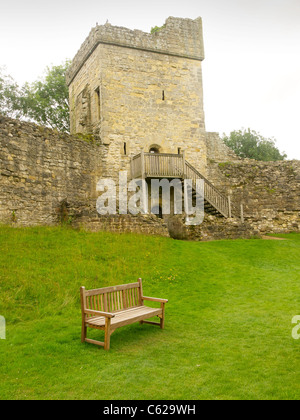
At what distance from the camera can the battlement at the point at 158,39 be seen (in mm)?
20141

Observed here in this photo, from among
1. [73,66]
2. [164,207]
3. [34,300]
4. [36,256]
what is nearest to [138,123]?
[164,207]

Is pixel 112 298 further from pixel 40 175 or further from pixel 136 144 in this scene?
pixel 136 144

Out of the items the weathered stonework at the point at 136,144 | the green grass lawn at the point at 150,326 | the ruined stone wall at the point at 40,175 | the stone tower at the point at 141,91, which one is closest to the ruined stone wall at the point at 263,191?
the weathered stonework at the point at 136,144

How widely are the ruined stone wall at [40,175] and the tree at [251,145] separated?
28.6 m

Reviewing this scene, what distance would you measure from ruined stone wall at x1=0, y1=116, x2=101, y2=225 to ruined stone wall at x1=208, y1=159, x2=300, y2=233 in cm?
898

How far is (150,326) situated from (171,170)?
485 inches

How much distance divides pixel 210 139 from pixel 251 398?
20996 mm

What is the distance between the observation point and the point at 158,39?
21.5 m

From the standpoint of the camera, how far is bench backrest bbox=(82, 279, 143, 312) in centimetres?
619

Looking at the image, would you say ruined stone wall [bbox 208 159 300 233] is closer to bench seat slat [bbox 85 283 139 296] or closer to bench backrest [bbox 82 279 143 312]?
bench backrest [bbox 82 279 143 312]

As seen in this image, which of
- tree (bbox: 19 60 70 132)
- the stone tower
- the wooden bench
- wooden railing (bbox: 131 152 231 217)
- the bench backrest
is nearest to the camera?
the wooden bench

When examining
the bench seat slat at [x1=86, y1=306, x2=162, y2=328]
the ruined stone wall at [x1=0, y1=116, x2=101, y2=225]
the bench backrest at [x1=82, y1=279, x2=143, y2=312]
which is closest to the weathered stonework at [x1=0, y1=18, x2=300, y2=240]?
the ruined stone wall at [x1=0, y1=116, x2=101, y2=225]

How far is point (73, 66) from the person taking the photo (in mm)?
23562
